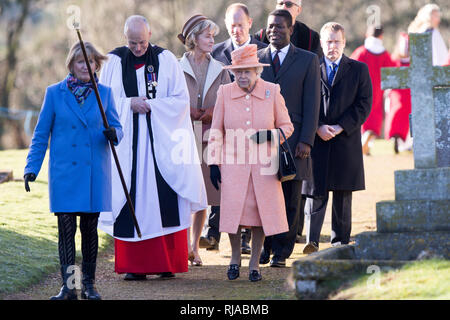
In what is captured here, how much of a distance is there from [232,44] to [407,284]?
14.6 feet

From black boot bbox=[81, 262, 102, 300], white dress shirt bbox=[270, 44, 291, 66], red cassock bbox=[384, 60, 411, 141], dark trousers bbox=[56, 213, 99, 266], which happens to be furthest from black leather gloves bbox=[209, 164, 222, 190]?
red cassock bbox=[384, 60, 411, 141]

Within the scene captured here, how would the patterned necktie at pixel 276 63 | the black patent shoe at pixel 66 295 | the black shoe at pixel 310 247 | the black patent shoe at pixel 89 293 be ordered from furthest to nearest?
the black shoe at pixel 310 247, the patterned necktie at pixel 276 63, the black patent shoe at pixel 89 293, the black patent shoe at pixel 66 295

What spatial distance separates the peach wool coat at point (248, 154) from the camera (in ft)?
28.0

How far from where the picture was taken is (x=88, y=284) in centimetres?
764

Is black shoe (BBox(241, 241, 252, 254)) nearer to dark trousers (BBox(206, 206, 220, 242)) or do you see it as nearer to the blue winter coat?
dark trousers (BBox(206, 206, 220, 242))

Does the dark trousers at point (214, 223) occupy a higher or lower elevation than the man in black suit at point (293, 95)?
lower

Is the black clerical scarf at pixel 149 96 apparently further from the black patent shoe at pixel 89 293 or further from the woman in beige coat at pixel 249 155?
the black patent shoe at pixel 89 293

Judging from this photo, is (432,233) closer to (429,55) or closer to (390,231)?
(390,231)

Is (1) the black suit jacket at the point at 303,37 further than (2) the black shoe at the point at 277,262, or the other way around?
(1) the black suit jacket at the point at 303,37

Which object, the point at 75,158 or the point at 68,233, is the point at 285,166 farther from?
the point at 68,233

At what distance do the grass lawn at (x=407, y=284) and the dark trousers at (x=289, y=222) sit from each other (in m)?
2.42

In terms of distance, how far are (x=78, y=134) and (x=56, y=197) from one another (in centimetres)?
51

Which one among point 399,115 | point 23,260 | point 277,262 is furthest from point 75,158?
point 399,115

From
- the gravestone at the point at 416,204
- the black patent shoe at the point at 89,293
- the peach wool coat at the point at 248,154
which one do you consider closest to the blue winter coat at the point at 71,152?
the black patent shoe at the point at 89,293
